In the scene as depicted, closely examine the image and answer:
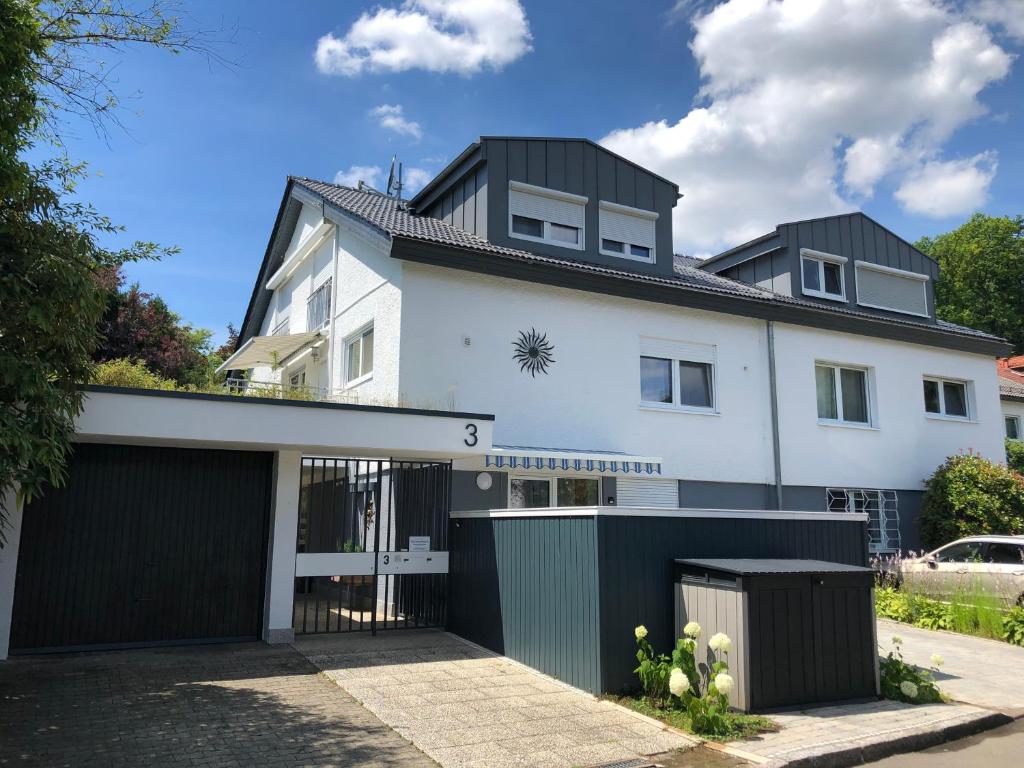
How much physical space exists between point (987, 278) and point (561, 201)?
39.2 meters

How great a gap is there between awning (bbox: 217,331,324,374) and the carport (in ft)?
23.4

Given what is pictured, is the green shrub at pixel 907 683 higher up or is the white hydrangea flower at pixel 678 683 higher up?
the white hydrangea flower at pixel 678 683

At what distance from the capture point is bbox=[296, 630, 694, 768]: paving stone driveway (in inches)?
246

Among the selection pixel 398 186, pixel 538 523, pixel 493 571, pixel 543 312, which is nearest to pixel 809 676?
A: pixel 538 523

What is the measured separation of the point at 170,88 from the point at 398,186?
1369 cm

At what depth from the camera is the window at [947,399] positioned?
19906 millimetres

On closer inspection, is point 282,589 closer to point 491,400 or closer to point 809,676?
point 491,400

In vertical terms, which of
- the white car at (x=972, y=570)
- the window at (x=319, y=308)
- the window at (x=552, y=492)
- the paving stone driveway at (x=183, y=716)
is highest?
the window at (x=319, y=308)

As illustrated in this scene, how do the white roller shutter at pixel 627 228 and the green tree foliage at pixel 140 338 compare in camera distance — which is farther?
the green tree foliage at pixel 140 338

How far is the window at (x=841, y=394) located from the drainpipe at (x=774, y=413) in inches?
57.5

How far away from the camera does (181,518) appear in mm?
10258

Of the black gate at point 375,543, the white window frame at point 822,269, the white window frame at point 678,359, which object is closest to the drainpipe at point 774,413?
the white window frame at point 678,359

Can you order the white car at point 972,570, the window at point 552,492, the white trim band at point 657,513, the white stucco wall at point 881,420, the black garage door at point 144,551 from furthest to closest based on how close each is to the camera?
the white stucco wall at point 881,420
the window at point 552,492
the white car at point 972,570
the black garage door at point 144,551
the white trim band at point 657,513

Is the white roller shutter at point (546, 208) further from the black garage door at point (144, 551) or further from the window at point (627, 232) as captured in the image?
the black garage door at point (144, 551)
